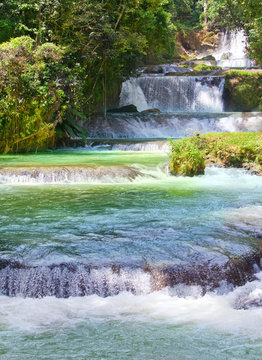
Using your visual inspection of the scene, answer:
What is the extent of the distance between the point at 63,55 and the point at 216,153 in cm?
686

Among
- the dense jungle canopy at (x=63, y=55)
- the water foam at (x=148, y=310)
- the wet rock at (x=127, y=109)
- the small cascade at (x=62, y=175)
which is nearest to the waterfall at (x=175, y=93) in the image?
the wet rock at (x=127, y=109)

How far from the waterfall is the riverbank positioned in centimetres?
1218

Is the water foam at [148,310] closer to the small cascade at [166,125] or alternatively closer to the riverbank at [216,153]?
the riverbank at [216,153]

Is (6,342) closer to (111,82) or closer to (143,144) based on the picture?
(143,144)

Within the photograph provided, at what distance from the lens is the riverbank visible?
35.5ft

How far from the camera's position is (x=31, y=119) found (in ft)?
44.8

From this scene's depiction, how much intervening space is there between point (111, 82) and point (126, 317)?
16.9m

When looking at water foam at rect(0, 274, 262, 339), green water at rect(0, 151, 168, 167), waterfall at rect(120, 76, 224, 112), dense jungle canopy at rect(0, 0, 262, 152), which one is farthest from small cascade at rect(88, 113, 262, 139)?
water foam at rect(0, 274, 262, 339)

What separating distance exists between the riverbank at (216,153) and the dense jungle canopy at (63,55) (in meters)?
4.61

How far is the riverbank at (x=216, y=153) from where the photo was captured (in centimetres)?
1082

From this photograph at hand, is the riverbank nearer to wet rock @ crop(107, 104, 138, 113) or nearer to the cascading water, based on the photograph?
the cascading water

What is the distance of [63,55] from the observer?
1574 centimetres

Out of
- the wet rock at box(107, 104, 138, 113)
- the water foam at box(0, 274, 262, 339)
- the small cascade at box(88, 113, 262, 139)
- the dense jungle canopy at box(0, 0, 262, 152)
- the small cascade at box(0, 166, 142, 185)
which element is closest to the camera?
the water foam at box(0, 274, 262, 339)

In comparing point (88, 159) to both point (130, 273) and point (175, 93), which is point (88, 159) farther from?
point (175, 93)
